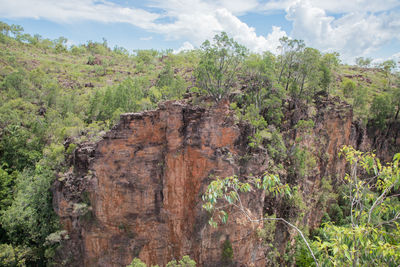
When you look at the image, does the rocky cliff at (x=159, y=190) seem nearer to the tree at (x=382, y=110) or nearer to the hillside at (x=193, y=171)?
the hillside at (x=193, y=171)

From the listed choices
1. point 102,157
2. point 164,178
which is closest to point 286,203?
point 164,178

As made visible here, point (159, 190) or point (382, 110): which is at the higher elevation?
point (382, 110)

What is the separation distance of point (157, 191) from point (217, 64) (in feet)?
46.1

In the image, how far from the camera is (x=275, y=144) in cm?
→ 2384

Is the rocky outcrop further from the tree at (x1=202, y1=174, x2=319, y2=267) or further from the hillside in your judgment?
the tree at (x1=202, y1=174, x2=319, y2=267)

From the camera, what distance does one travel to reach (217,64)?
2517 centimetres

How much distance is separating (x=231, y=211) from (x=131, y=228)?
9176 mm

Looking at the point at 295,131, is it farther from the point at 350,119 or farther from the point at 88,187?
the point at 88,187

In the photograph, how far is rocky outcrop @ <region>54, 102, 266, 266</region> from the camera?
20.5 meters

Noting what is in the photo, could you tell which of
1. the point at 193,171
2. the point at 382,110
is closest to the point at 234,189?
Result: the point at 193,171

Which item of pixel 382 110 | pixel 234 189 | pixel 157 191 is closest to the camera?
pixel 234 189

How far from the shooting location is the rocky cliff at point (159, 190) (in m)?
20.5

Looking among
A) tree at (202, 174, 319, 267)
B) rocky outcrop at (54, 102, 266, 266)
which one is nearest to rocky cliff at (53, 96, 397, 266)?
rocky outcrop at (54, 102, 266, 266)

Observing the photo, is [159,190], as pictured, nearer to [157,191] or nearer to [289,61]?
[157,191]
